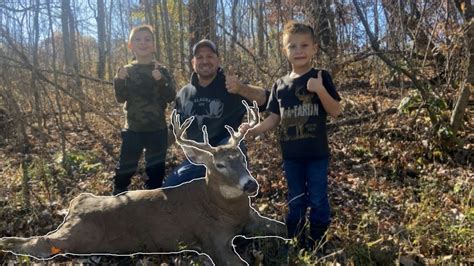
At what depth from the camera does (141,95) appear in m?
5.25

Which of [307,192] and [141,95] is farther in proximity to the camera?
[141,95]

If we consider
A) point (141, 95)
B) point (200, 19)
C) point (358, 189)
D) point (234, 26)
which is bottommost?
point (358, 189)

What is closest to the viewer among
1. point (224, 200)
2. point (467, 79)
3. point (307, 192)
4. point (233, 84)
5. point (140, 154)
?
point (224, 200)

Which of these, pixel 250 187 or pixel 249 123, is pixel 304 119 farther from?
pixel 250 187

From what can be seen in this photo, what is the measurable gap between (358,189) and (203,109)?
2.07 meters

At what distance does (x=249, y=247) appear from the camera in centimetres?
422

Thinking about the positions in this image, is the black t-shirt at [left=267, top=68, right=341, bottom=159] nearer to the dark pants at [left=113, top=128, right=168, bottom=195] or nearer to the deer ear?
the deer ear

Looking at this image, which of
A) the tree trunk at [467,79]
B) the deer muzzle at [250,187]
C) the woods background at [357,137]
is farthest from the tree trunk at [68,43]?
the tree trunk at [467,79]

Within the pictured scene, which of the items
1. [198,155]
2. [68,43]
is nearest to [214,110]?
[198,155]

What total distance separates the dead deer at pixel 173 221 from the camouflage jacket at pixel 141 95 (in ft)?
4.38

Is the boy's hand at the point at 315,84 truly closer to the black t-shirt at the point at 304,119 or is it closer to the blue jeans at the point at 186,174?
the black t-shirt at the point at 304,119

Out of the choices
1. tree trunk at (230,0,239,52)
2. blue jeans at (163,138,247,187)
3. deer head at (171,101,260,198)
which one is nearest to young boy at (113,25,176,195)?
blue jeans at (163,138,247,187)

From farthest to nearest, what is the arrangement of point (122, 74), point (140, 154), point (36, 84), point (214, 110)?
point (36, 84), point (140, 154), point (122, 74), point (214, 110)

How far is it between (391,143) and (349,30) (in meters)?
2.03
